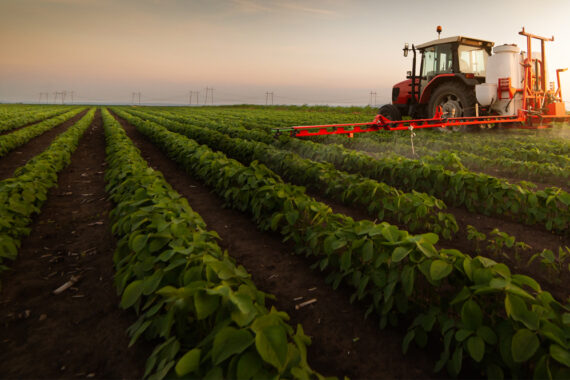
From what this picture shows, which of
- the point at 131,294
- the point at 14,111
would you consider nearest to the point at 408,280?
the point at 131,294

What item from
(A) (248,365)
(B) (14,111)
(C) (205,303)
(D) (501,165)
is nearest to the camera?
(A) (248,365)

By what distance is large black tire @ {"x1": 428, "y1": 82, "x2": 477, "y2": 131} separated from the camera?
10.2m

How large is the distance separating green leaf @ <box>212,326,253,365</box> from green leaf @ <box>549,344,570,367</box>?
1.34 m

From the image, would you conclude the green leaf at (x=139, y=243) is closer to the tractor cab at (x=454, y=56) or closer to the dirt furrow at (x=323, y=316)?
the dirt furrow at (x=323, y=316)

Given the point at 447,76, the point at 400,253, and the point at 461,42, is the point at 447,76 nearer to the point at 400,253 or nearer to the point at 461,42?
the point at 461,42

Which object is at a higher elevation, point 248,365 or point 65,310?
point 248,365

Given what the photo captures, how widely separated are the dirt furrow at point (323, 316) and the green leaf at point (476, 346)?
1.55 feet

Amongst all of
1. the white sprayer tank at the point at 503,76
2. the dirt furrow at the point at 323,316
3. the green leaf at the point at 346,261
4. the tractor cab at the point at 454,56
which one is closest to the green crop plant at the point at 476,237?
the dirt furrow at the point at 323,316

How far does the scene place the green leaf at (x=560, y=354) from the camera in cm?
145

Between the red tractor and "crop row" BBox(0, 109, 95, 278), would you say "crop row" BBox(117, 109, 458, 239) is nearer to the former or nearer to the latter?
the red tractor

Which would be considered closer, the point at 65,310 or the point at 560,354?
the point at 560,354

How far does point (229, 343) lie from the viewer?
1.47 m

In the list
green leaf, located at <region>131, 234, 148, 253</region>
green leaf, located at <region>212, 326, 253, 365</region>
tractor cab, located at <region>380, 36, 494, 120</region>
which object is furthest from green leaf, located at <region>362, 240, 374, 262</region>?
tractor cab, located at <region>380, 36, 494, 120</region>

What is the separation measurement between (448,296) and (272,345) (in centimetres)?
140
